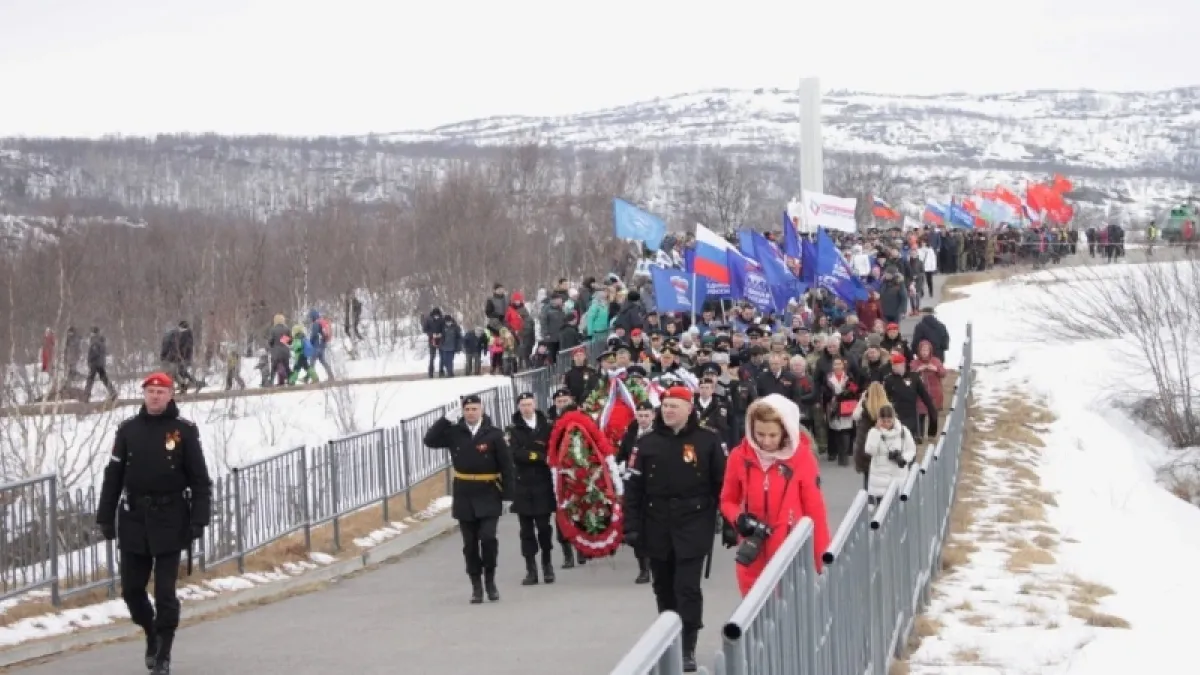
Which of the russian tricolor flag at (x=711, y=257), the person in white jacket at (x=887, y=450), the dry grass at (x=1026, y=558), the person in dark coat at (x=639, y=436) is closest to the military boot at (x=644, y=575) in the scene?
the person in dark coat at (x=639, y=436)

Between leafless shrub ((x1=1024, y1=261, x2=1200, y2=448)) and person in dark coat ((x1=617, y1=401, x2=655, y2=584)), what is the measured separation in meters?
21.7

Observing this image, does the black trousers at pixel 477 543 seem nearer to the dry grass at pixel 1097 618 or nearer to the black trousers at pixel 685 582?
the black trousers at pixel 685 582

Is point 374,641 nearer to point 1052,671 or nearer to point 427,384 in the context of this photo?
point 1052,671

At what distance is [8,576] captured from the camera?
12.8 metres

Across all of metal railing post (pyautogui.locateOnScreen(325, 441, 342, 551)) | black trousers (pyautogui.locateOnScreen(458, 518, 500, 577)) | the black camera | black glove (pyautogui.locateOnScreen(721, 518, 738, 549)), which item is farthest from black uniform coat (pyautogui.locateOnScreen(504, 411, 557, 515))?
the black camera

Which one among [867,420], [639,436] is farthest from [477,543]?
[867,420]

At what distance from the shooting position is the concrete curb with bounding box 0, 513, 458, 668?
1224cm

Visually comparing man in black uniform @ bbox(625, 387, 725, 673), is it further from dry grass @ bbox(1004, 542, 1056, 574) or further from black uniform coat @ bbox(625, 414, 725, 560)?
dry grass @ bbox(1004, 542, 1056, 574)

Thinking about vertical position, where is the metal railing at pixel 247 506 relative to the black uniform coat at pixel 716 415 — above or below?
below

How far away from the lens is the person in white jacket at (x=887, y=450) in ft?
50.8

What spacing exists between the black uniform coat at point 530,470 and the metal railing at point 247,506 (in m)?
2.10

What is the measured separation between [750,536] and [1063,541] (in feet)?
31.2

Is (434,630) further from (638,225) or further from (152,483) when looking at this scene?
(638,225)

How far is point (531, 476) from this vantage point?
48.4 feet
